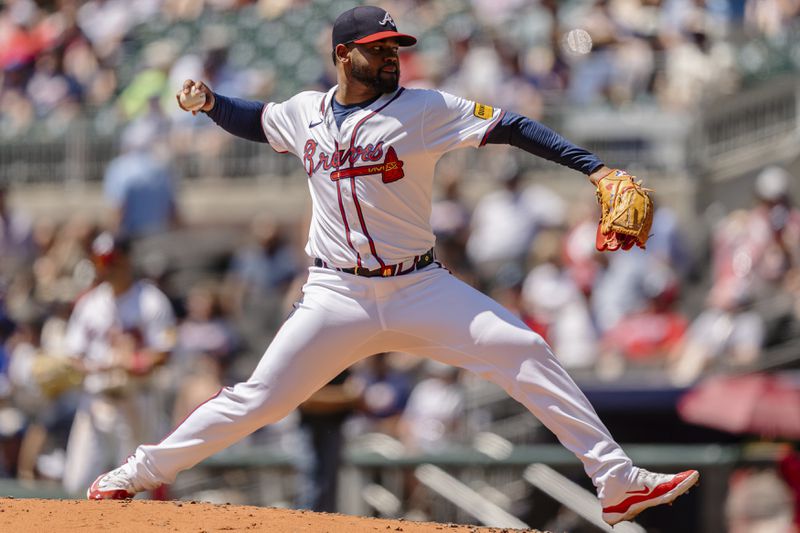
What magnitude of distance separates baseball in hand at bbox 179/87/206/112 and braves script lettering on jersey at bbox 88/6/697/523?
1.65 feet

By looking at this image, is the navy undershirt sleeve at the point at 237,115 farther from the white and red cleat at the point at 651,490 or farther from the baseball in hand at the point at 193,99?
the white and red cleat at the point at 651,490

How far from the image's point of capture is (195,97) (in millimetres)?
6082

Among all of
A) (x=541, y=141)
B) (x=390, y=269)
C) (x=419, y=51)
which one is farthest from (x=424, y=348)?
(x=419, y=51)

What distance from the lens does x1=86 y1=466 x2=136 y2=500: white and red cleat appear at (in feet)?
20.3

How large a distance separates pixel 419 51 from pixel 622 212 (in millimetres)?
9584

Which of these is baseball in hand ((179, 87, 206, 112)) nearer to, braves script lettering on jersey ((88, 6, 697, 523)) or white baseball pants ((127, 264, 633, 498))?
braves script lettering on jersey ((88, 6, 697, 523))

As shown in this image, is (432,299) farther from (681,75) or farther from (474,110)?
(681,75)

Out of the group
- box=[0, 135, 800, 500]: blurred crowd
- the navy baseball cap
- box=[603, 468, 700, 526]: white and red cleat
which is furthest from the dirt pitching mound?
box=[0, 135, 800, 500]: blurred crowd

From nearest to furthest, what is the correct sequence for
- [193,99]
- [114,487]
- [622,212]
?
[622,212] < [193,99] < [114,487]

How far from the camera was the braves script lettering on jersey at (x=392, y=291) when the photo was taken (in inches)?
229

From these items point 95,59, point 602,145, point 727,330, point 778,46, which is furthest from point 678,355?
point 95,59

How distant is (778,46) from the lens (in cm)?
1423

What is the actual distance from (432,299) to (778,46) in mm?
9292

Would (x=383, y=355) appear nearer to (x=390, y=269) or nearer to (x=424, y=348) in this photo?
(x=424, y=348)
